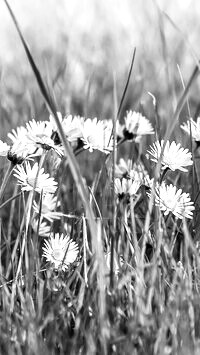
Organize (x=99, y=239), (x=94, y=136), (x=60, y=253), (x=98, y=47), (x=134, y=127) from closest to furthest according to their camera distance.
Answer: (x=99, y=239), (x=60, y=253), (x=94, y=136), (x=134, y=127), (x=98, y=47)

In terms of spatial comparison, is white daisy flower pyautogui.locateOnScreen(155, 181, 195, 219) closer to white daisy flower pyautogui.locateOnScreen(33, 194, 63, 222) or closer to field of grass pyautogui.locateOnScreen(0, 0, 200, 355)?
field of grass pyautogui.locateOnScreen(0, 0, 200, 355)

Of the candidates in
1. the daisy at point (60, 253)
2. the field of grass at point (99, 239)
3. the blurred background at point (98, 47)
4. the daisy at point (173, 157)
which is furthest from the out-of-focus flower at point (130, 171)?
the blurred background at point (98, 47)

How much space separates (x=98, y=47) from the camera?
10.3ft

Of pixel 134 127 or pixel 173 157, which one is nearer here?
pixel 173 157

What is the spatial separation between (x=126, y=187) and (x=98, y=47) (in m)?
1.85

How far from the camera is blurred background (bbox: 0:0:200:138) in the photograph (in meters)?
2.70

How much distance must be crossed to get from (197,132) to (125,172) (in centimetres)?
23

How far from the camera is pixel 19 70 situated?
2.98 m

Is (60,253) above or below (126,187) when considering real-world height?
below

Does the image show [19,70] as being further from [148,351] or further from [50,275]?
[148,351]

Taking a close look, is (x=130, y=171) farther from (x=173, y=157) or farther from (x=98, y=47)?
(x=98, y=47)

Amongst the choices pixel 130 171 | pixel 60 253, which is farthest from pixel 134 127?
pixel 60 253

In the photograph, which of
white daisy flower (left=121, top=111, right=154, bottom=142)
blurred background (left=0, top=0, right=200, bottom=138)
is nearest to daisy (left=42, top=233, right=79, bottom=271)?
white daisy flower (left=121, top=111, right=154, bottom=142)

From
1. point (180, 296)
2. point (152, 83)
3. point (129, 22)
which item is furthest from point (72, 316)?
point (129, 22)
